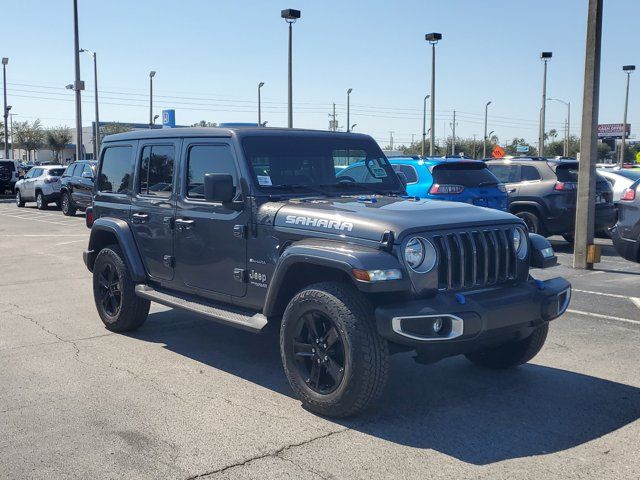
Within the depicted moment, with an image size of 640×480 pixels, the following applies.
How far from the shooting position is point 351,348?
14.6 ft

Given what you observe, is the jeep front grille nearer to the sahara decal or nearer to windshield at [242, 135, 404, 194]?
the sahara decal

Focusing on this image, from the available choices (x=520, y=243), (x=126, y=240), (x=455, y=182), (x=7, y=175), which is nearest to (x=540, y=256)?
(x=520, y=243)

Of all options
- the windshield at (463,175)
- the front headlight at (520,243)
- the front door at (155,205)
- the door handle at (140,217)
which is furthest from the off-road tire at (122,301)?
the windshield at (463,175)

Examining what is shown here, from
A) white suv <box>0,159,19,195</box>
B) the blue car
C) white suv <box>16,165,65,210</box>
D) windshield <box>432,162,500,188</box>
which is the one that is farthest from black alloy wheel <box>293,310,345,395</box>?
white suv <box>0,159,19,195</box>

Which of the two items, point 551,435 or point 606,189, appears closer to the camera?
point 551,435

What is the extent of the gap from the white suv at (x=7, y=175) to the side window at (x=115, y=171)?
26195 mm

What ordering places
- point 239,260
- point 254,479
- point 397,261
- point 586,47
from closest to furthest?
point 254,479, point 397,261, point 239,260, point 586,47

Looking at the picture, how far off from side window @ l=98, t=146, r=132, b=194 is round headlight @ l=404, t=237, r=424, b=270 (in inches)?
135

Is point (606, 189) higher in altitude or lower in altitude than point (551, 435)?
higher

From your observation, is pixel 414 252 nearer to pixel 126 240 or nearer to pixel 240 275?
pixel 240 275

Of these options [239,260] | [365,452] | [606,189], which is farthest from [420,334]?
[606,189]

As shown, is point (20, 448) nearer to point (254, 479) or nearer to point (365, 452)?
point (254, 479)

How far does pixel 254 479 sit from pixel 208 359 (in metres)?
2.41

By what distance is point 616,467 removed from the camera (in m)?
4.00
